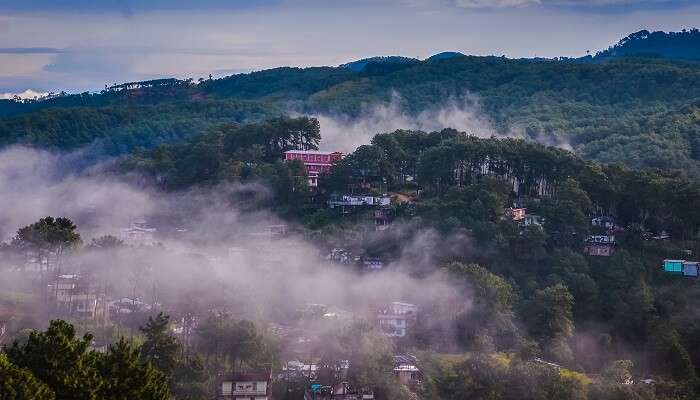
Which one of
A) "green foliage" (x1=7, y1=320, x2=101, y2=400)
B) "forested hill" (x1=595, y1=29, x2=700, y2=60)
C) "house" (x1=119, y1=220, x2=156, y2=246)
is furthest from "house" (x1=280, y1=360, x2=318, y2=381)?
"forested hill" (x1=595, y1=29, x2=700, y2=60)

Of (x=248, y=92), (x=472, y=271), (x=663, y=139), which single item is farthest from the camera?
(x=248, y=92)

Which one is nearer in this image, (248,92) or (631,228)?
(631,228)

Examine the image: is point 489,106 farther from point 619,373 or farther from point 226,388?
point 226,388

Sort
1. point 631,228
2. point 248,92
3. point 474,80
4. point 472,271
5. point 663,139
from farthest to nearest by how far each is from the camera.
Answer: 1. point 248,92
2. point 474,80
3. point 663,139
4. point 631,228
5. point 472,271

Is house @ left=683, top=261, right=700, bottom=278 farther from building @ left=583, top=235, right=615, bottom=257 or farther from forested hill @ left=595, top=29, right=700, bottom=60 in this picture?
forested hill @ left=595, top=29, right=700, bottom=60

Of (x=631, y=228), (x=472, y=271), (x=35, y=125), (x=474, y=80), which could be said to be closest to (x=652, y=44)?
(x=474, y=80)

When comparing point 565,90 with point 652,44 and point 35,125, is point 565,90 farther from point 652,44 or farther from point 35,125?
point 652,44
